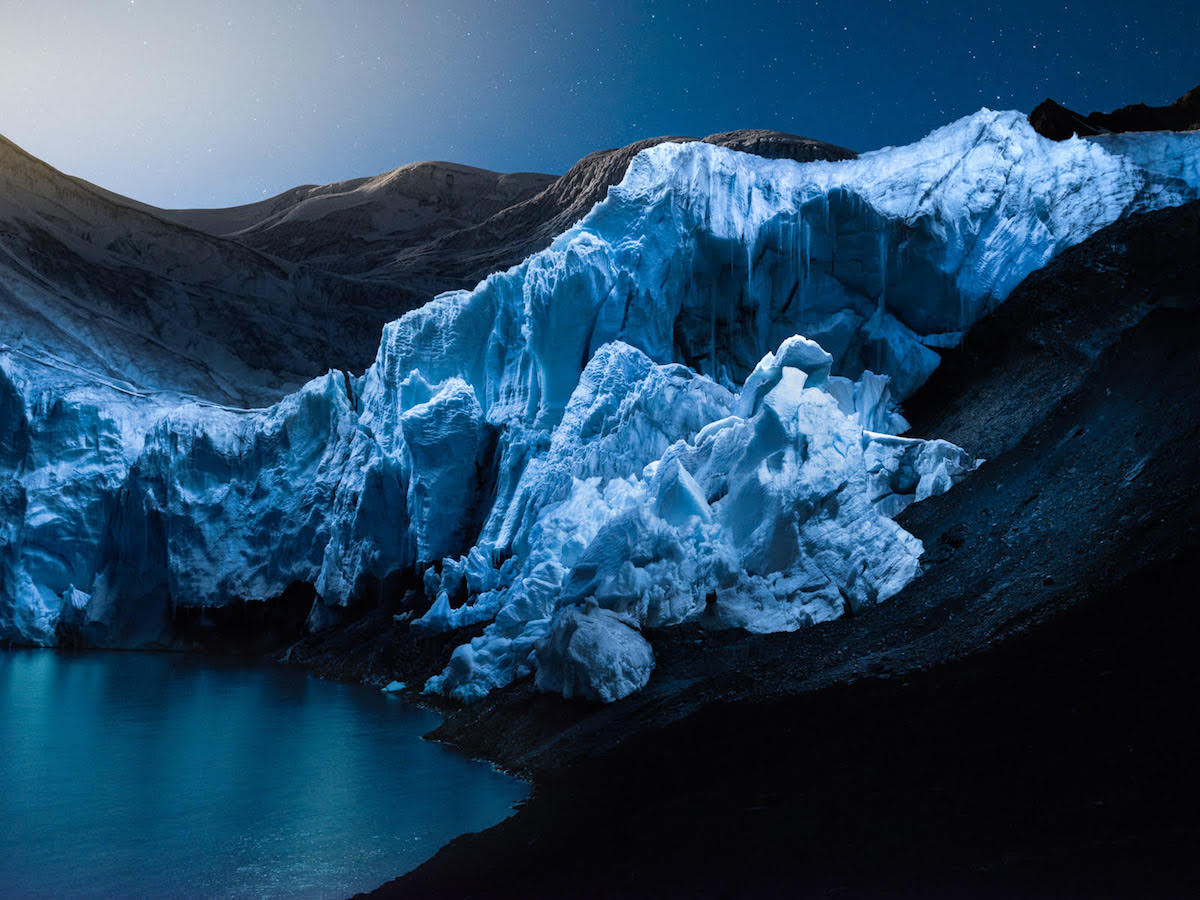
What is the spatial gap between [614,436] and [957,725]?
10578 millimetres

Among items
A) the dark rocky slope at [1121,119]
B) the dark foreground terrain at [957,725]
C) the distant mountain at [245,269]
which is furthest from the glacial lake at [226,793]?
the dark rocky slope at [1121,119]

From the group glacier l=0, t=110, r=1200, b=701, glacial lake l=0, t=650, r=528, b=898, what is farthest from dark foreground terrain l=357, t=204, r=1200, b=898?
glacier l=0, t=110, r=1200, b=701

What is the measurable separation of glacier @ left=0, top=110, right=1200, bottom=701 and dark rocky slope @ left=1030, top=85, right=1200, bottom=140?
1113 centimetres

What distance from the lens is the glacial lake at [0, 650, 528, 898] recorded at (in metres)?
8.45

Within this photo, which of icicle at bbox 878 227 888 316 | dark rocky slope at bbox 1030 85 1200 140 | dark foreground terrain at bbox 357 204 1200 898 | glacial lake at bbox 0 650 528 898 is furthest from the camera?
dark rocky slope at bbox 1030 85 1200 140

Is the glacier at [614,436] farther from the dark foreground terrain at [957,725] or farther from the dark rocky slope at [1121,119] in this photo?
the dark rocky slope at [1121,119]

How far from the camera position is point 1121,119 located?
3597 centimetres

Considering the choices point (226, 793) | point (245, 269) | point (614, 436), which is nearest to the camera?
point (226, 793)

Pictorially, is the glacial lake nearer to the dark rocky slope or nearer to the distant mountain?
the distant mountain

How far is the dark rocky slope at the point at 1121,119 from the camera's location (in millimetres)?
31953

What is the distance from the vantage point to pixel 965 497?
14258 millimetres

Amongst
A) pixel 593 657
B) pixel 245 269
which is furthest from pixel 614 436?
pixel 245 269

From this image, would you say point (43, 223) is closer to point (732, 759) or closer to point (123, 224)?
point (123, 224)

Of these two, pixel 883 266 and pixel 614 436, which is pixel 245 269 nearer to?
pixel 614 436
